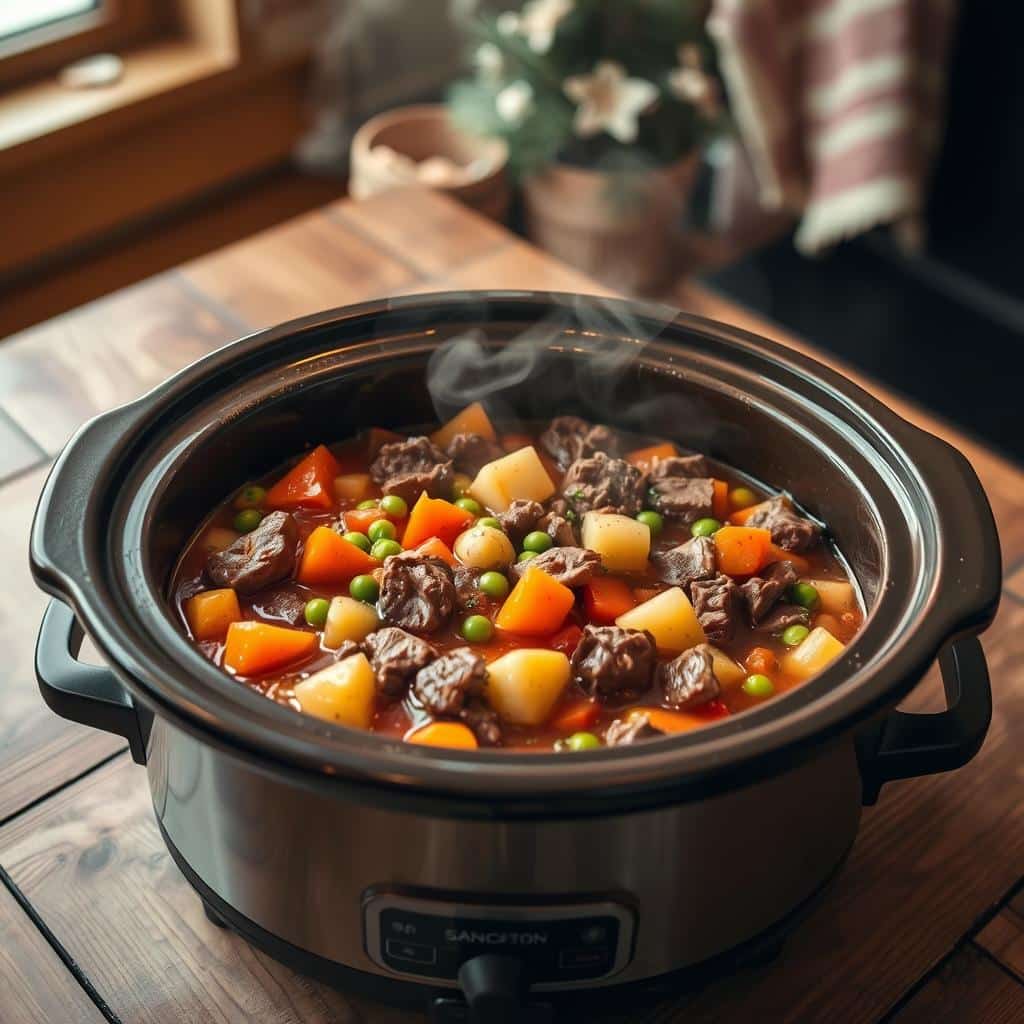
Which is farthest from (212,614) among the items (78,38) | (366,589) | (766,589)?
(78,38)

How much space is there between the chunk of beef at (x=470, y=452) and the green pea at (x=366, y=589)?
31 centimetres

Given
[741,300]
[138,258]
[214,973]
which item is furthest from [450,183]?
[214,973]

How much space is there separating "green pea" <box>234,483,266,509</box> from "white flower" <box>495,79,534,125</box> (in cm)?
205

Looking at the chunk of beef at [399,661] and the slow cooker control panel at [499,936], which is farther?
the chunk of beef at [399,661]

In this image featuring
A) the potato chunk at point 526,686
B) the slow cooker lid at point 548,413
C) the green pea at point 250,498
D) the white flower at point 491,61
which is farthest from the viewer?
the white flower at point 491,61

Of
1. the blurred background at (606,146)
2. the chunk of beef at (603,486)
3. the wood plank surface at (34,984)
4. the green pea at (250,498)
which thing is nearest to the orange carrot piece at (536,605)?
the chunk of beef at (603,486)

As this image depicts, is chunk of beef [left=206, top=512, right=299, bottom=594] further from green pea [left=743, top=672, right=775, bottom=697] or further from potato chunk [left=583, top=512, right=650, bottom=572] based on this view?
green pea [left=743, top=672, right=775, bottom=697]

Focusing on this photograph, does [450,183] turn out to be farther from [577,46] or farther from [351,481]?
A: [351,481]

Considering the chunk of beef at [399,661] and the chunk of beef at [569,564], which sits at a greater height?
the chunk of beef at [399,661]

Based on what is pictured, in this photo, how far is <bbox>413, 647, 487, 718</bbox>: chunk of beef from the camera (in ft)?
4.66

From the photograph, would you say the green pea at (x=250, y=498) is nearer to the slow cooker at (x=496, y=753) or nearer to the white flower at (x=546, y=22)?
the slow cooker at (x=496, y=753)

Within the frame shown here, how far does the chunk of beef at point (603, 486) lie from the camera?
1.80 m

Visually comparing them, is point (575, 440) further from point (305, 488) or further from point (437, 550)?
point (305, 488)

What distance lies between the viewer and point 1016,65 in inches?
140
